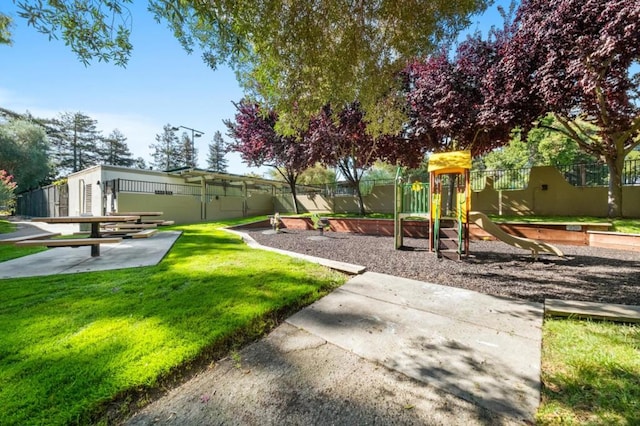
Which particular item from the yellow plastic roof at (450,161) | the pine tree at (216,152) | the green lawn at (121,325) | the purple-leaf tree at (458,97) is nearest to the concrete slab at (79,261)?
the green lawn at (121,325)

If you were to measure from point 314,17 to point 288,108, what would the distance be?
64.3 inches

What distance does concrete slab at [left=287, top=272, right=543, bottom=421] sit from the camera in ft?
5.57

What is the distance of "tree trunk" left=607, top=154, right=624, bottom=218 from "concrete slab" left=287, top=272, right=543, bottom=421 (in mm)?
9154

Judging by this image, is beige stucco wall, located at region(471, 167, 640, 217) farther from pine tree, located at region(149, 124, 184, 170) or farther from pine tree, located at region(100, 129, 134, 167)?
pine tree, located at region(100, 129, 134, 167)

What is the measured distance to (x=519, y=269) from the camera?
4.65 meters

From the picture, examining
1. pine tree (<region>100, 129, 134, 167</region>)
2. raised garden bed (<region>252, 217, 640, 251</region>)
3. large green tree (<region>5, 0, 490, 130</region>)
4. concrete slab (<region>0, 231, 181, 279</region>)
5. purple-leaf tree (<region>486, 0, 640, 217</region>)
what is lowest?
concrete slab (<region>0, 231, 181, 279</region>)

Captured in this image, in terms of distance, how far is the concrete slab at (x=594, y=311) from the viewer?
2490mm

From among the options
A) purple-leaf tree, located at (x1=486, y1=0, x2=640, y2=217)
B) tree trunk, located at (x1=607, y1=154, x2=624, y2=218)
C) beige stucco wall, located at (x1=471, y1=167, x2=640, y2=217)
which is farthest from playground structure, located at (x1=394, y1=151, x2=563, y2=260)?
beige stucco wall, located at (x1=471, y1=167, x2=640, y2=217)

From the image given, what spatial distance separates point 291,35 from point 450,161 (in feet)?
12.7

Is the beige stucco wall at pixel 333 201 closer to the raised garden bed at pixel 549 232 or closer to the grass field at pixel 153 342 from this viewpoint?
the raised garden bed at pixel 549 232

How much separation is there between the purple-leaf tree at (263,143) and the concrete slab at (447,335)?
9.57 metres

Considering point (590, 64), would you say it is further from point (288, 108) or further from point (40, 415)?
point (40, 415)

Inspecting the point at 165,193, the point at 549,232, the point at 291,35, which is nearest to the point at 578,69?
the point at 549,232

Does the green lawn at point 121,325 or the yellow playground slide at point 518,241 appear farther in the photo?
the yellow playground slide at point 518,241
